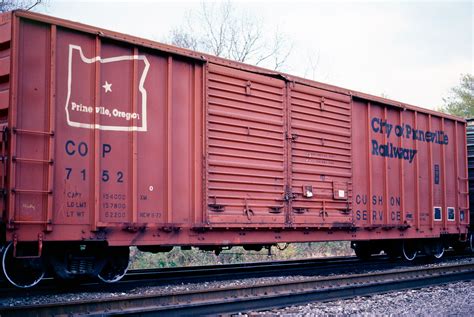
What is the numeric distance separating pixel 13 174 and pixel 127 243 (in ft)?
6.37

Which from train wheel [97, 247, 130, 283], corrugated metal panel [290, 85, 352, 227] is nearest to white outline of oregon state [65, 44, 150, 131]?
train wheel [97, 247, 130, 283]

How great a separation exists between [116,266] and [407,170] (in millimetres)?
7591

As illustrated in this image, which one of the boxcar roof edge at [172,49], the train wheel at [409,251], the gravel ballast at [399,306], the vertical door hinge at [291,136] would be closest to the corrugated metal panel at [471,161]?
the train wheel at [409,251]

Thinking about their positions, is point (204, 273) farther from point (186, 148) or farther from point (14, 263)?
point (14, 263)

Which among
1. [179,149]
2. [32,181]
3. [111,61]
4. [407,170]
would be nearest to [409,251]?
[407,170]

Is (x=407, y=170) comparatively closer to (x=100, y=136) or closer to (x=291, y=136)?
(x=291, y=136)

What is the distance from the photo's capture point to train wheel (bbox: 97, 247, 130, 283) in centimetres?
839

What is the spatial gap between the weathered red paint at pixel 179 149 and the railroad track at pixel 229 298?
1.36m

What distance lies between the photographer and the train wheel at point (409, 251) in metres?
13.3

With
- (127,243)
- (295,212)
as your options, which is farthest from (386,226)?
(127,243)

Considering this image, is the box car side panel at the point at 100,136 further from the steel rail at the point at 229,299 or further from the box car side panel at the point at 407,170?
the box car side panel at the point at 407,170

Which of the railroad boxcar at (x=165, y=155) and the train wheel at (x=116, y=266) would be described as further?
the train wheel at (x=116, y=266)

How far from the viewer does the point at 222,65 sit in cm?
949

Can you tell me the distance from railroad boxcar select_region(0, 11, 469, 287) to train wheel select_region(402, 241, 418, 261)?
2.88ft
